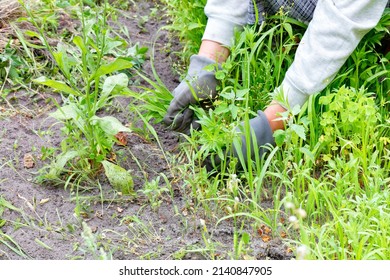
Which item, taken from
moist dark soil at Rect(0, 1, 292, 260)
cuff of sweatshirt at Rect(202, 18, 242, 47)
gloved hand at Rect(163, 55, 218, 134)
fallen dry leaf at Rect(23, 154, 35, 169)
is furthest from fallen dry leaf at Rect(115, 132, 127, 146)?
cuff of sweatshirt at Rect(202, 18, 242, 47)

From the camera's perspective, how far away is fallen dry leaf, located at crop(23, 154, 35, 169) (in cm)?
251

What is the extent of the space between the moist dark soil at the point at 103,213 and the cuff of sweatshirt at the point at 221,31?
40cm

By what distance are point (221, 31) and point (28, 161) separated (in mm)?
862

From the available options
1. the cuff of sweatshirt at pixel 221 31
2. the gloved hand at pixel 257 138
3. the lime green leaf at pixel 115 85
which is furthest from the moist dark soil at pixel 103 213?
the cuff of sweatshirt at pixel 221 31

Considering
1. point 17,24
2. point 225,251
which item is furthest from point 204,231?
point 17,24

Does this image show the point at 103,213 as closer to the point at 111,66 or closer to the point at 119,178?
the point at 119,178

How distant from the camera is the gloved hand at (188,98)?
2625 millimetres

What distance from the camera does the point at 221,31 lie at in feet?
9.20

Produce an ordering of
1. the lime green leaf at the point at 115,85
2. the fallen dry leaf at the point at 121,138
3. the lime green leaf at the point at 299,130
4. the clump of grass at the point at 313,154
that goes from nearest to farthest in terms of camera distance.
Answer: the clump of grass at the point at 313,154, the lime green leaf at the point at 299,130, the lime green leaf at the point at 115,85, the fallen dry leaf at the point at 121,138

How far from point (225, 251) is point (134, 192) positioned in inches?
17.2

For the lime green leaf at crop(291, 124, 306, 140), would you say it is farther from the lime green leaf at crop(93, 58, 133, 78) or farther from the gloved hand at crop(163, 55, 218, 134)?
the lime green leaf at crop(93, 58, 133, 78)

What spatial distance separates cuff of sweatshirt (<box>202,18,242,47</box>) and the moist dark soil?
396 millimetres

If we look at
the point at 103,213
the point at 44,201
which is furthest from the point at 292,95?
the point at 44,201

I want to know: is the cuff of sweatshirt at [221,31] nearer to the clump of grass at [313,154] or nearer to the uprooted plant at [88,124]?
the clump of grass at [313,154]
